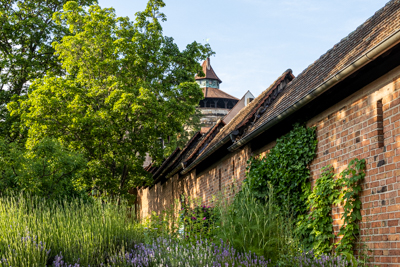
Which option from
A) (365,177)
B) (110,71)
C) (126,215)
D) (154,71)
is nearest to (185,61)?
(154,71)

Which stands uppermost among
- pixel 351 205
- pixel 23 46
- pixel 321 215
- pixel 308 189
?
pixel 23 46

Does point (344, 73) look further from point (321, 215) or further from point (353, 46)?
point (353, 46)

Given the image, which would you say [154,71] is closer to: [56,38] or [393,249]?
[56,38]

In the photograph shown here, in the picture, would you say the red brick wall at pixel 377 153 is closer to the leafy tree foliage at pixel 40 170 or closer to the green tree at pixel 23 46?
the leafy tree foliage at pixel 40 170

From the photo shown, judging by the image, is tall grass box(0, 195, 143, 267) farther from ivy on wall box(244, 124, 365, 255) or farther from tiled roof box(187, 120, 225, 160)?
tiled roof box(187, 120, 225, 160)

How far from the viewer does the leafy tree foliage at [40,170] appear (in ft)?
32.2

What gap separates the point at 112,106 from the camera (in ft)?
59.7

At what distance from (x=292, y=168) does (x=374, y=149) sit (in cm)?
235

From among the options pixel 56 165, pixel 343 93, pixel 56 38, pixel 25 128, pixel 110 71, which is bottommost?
pixel 56 165

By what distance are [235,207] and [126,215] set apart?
2027mm

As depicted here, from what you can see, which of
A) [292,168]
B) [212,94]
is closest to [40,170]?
[292,168]

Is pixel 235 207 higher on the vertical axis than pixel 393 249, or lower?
higher

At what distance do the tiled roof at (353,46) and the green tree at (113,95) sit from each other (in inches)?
351

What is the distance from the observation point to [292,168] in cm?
798
